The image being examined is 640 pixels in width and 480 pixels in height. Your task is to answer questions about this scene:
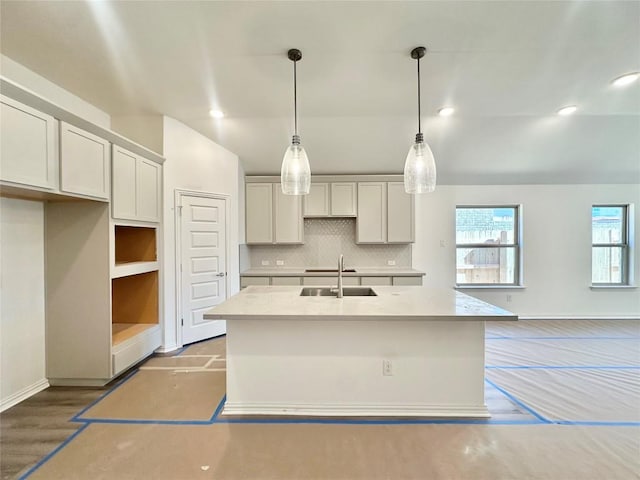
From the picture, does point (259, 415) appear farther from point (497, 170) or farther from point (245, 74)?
point (497, 170)

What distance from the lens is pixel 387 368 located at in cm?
221

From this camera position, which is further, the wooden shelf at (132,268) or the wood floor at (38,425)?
the wooden shelf at (132,268)

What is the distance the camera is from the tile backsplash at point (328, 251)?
4914mm

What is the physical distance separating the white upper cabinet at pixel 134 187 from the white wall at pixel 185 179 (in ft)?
0.49

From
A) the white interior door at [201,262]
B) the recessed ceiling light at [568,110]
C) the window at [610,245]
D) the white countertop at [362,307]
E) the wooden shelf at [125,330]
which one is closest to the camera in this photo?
the white countertop at [362,307]

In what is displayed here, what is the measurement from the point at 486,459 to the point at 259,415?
155 cm

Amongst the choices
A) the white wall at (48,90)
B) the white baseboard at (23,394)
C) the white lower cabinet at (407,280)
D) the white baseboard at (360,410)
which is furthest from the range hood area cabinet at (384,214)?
the white baseboard at (23,394)

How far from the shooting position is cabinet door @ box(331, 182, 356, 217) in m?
4.66

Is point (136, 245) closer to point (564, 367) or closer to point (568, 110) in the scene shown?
point (564, 367)

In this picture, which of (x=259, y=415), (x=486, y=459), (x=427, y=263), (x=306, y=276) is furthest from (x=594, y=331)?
(x=259, y=415)

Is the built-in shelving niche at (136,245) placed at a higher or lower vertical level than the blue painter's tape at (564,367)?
higher

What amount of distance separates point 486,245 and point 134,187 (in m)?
5.34

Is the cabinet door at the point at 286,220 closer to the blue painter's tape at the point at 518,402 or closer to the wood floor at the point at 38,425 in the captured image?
the wood floor at the point at 38,425

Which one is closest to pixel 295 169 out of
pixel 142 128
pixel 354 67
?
pixel 354 67
